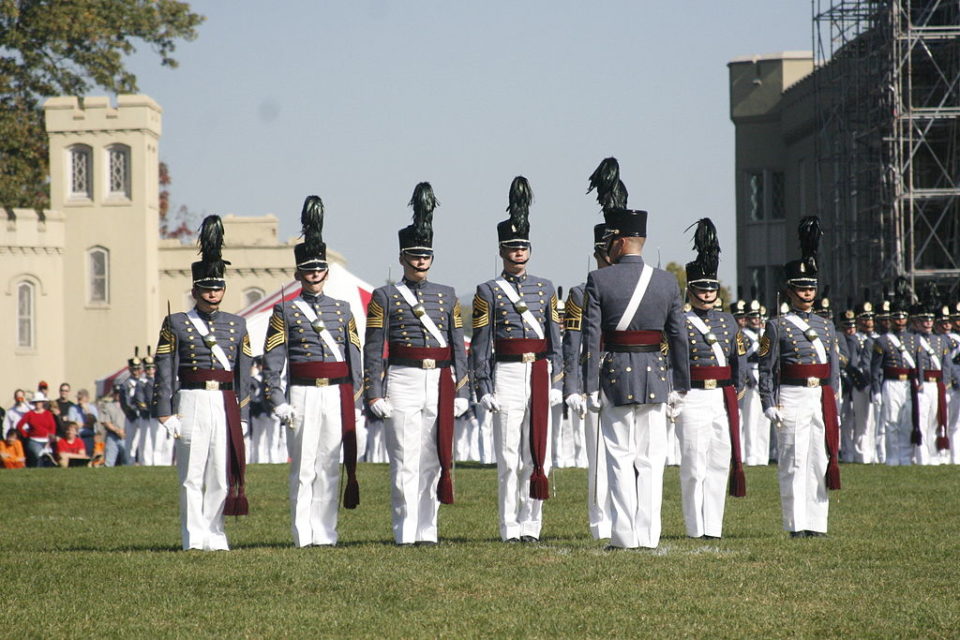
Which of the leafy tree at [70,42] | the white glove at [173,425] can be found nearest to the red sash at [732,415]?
the white glove at [173,425]

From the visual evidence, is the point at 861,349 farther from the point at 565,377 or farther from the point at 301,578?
the point at 301,578

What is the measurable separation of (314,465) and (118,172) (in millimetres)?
42580

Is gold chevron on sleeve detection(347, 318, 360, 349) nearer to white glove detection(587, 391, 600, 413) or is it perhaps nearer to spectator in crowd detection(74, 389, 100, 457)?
white glove detection(587, 391, 600, 413)

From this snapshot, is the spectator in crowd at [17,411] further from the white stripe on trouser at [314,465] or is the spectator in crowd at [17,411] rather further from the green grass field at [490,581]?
the white stripe on trouser at [314,465]

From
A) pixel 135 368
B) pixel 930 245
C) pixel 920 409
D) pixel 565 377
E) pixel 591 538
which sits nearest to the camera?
pixel 565 377

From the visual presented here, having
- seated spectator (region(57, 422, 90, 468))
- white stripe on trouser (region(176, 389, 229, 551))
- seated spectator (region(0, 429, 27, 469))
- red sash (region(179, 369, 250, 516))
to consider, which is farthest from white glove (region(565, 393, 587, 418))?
seated spectator (region(57, 422, 90, 468))

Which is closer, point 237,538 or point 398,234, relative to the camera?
point 398,234

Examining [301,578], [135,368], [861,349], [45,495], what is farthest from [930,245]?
[301,578]

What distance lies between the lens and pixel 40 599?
9477 mm

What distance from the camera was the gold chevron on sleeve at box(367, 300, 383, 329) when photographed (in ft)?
38.3

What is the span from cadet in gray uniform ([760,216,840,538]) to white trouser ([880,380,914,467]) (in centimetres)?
1066

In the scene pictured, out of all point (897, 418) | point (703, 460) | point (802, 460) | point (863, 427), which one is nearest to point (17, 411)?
point (863, 427)

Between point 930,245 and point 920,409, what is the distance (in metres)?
14.5

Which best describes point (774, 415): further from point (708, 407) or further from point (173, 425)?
point (173, 425)
